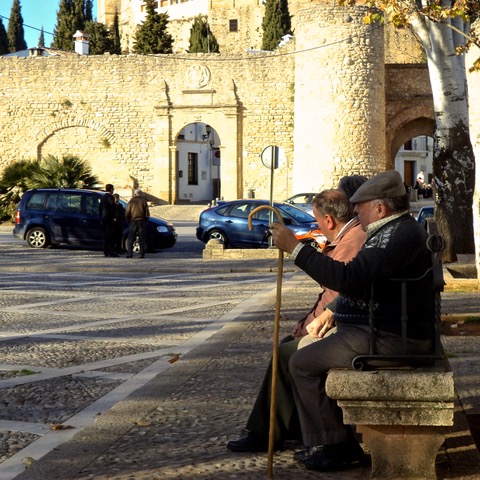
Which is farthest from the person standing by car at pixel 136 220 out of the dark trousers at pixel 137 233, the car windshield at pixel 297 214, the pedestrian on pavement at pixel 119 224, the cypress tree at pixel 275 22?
the cypress tree at pixel 275 22

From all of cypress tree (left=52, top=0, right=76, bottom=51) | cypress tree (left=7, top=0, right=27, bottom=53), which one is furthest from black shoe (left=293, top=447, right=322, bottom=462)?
cypress tree (left=7, top=0, right=27, bottom=53)

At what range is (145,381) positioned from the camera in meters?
6.91

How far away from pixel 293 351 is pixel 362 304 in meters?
0.59

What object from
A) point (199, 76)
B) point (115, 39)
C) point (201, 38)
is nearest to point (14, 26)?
point (115, 39)

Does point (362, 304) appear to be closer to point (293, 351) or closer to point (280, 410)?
point (293, 351)

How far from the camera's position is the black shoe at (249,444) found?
491cm

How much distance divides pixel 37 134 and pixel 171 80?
6.65 meters

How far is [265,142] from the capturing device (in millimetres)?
47156

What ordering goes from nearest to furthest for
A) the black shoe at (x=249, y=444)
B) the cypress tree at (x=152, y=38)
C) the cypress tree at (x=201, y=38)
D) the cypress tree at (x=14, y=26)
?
the black shoe at (x=249, y=444)
the cypress tree at (x=152, y=38)
the cypress tree at (x=201, y=38)
the cypress tree at (x=14, y=26)

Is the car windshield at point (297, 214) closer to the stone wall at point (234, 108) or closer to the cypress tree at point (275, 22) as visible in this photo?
the stone wall at point (234, 108)

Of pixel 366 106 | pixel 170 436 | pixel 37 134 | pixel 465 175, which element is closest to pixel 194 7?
pixel 37 134

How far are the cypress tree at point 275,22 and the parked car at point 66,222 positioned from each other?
4476 cm

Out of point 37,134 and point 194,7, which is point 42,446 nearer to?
point 37,134

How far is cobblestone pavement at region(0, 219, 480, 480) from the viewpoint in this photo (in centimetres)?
470
